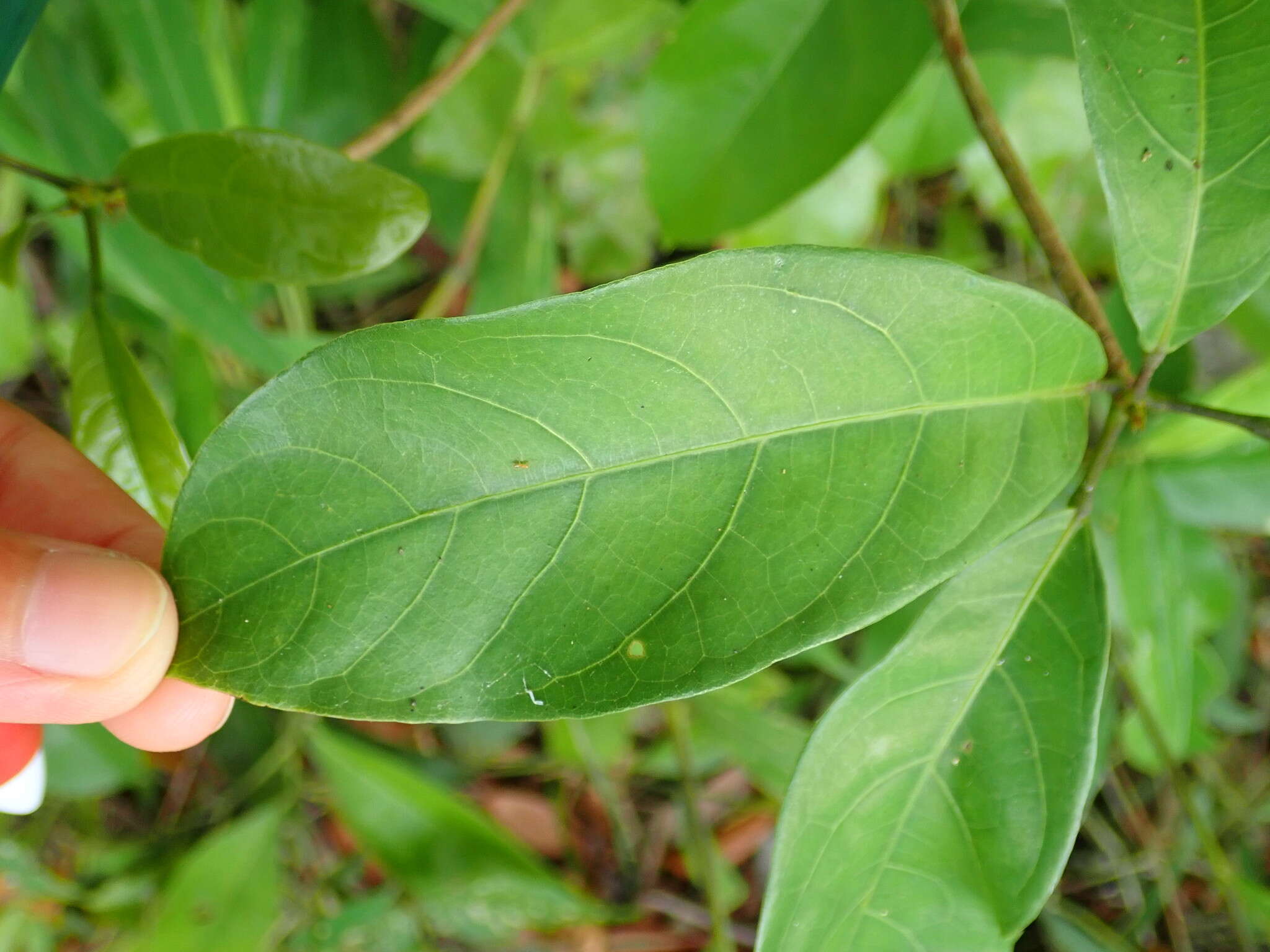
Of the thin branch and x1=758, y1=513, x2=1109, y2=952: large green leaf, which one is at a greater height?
the thin branch

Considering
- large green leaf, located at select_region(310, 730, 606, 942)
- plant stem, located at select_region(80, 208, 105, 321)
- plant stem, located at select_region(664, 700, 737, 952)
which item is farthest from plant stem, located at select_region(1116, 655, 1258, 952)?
plant stem, located at select_region(80, 208, 105, 321)

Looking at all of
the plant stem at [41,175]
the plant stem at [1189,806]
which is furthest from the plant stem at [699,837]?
the plant stem at [41,175]

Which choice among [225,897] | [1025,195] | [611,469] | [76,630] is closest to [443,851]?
[225,897]

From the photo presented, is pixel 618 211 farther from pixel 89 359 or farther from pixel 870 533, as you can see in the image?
pixel 870 533

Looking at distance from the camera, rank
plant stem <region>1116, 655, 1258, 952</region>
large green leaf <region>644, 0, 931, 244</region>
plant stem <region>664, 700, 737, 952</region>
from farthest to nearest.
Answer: plant stem <region>664, 700, 737, 952</region>
plant stem <region>1116, 655, 1258, 952</region>
large green leaf <region>644, 0, 931, 244</region>

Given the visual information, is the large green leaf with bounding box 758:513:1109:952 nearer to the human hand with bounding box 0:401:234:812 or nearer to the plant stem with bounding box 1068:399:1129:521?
the plant stem with bounding box 1068:399:1129:521

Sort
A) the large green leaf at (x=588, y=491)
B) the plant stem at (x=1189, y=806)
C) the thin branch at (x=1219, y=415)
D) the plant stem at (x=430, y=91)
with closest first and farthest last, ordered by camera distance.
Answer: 1. the large green leaf at (x=588, y=491)
2. the thin branch at (x=1219, y=415)
3. the plant stem at (x=430, y=91)
4. the plant stem at (x=1189, y=806)

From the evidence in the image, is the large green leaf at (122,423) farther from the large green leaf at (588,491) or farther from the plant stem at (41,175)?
the large green leaf at (588,491)
